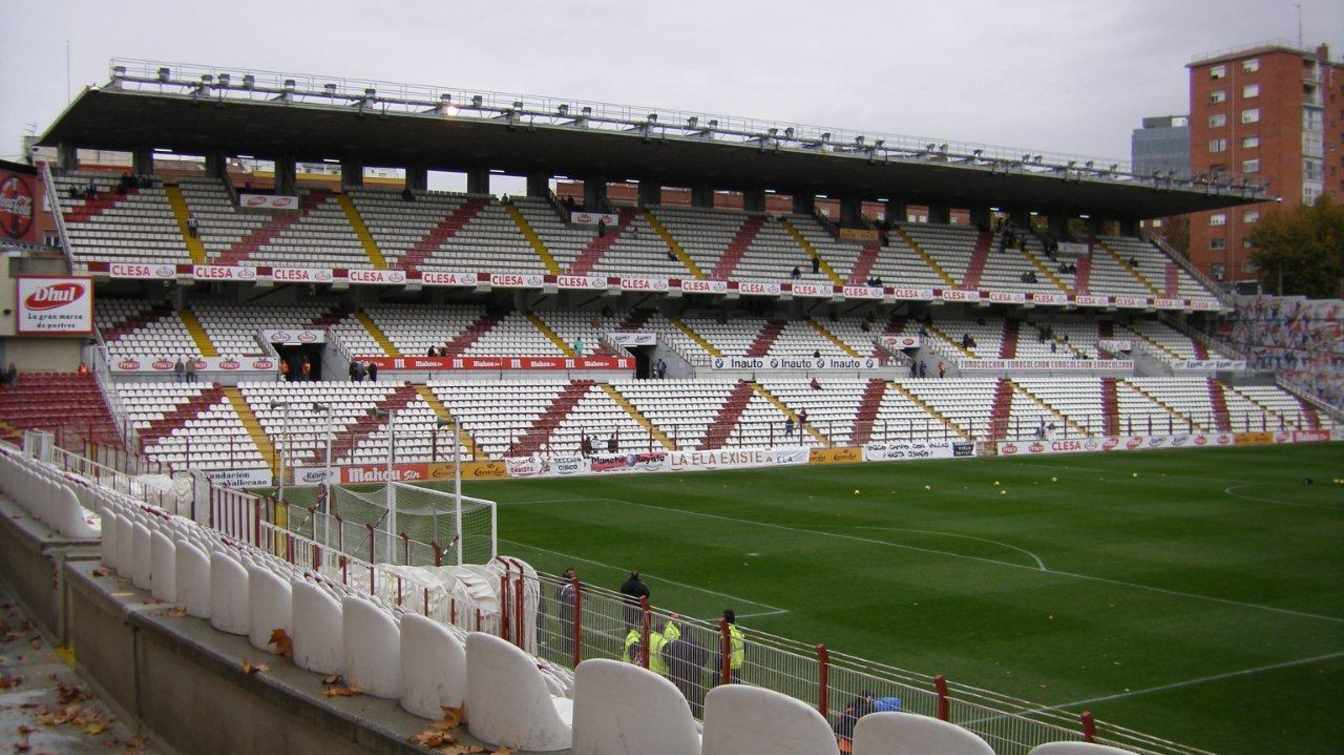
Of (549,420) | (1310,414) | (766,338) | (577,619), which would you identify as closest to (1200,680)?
(577,619)

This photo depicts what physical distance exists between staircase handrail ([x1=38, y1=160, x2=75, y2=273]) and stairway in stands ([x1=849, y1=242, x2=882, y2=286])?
100 ft

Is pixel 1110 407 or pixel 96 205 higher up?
pixel 96 205

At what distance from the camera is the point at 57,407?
120 ft

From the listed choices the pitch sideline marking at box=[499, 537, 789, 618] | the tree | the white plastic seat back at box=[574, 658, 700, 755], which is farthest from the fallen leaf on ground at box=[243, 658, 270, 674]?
the tree

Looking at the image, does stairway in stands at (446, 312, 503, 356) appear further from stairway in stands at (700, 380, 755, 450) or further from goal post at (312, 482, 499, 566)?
goal post at (312, 482, 499, 566)

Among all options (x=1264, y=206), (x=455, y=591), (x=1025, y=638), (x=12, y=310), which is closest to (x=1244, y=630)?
(x=1025, y=638)

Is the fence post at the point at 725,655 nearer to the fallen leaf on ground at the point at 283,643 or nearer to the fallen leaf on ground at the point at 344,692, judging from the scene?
the fallen leaf on ground at the point at 344,692

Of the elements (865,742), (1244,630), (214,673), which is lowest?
(1244,630)

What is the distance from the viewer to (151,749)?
365 inches

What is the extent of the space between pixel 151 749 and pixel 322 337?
37747 mm

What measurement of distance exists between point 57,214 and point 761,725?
1766 inches

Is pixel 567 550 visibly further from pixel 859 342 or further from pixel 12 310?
pixel 859 342

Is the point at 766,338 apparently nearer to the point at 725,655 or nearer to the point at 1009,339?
the point at 1009,339

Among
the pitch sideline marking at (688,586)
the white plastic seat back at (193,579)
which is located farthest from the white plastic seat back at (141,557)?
the pitch sideline marking at (688,586)
